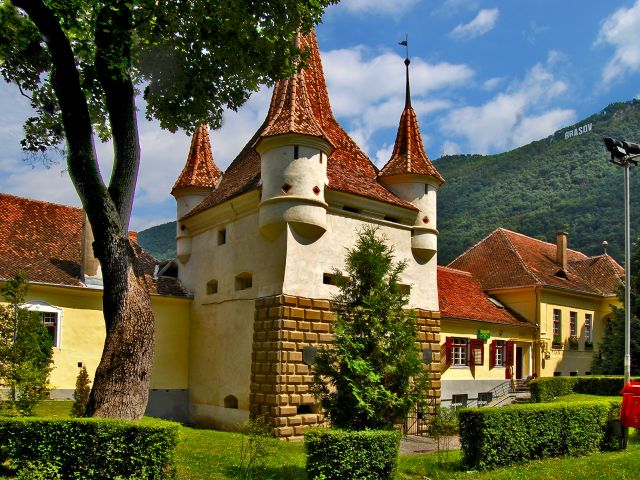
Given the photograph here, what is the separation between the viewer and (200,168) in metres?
27.5

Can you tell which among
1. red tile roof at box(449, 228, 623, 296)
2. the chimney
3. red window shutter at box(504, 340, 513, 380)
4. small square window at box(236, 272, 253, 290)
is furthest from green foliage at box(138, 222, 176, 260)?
small square window at box(236, 272, 253, 290)

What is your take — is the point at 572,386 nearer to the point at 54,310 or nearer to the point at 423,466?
the point at 423,466

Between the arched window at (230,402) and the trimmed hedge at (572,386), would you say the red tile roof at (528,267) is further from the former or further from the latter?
the arched window at (230,402)

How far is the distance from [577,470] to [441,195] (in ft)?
251

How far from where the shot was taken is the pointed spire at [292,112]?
2159 cm

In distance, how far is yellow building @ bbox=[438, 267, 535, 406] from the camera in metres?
31.4

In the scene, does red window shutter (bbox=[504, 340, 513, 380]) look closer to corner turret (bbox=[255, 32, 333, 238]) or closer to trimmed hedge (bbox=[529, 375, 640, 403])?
trimmed hedge (bbox=[529, 375, 640, 403])

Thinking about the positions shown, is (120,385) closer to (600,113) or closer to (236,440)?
(236,440)

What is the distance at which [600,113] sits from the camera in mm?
104250

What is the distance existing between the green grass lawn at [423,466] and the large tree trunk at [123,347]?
1978 millimetres

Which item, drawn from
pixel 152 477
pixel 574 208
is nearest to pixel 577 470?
pixel 152 477

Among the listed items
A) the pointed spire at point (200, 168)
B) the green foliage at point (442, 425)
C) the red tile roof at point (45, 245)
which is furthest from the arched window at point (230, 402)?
the pointed spire at point (200, 168)

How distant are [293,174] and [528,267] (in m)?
22.7

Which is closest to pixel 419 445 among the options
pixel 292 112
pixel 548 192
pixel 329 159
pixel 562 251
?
pixel 329 159
